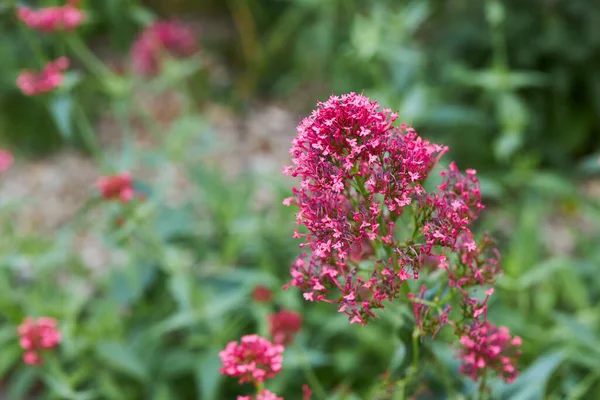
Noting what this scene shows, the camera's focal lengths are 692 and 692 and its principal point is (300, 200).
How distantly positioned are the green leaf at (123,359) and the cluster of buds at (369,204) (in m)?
1.64

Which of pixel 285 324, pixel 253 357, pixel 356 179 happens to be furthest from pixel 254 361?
pixel 285 324

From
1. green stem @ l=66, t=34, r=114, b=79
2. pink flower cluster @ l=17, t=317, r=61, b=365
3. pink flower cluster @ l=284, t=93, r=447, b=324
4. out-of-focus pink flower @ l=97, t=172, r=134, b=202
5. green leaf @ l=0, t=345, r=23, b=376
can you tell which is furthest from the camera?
green stem @ l=66, t=34, r=114, b=79

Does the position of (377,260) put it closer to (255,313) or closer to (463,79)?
(255,313)

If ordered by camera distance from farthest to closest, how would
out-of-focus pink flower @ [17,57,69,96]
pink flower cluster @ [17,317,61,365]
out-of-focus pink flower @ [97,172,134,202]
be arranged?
out-of-focus pink flower @ [17,57,69,96] → out-of-focus pink flower @ [97,172,134,202] → pink flower cluster @ [17,317,61,365]

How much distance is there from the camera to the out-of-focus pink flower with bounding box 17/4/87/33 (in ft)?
9.51

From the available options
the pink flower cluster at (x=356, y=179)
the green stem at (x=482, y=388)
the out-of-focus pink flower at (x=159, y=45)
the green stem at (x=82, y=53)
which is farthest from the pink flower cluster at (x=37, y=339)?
the out-of-focus pink flower at (x=159, y=45)

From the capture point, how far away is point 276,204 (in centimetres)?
360

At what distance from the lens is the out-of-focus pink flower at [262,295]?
281 centimetres

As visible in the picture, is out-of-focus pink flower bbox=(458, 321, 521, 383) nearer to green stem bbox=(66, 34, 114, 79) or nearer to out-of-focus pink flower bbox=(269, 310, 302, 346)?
out-of-focus pink flower bbox=(269, 310, 302, 346)

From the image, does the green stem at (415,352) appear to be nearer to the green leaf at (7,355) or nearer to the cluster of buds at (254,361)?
the cluster of buds at (254,361)

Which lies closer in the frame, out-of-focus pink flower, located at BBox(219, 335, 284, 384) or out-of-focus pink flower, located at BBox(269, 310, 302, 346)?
out-of-focus pink flower, located at BBox(219, 335, 284, 384)

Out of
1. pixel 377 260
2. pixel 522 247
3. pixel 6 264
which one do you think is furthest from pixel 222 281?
pixel 377 260

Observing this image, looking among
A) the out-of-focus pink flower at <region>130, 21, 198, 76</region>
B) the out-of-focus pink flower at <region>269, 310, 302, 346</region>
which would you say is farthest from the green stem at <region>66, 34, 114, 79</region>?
the out-of-focus pink flower at <region>269, 310, 302, 346</region>

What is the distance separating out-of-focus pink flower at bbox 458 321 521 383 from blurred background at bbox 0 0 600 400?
0.29 feet
